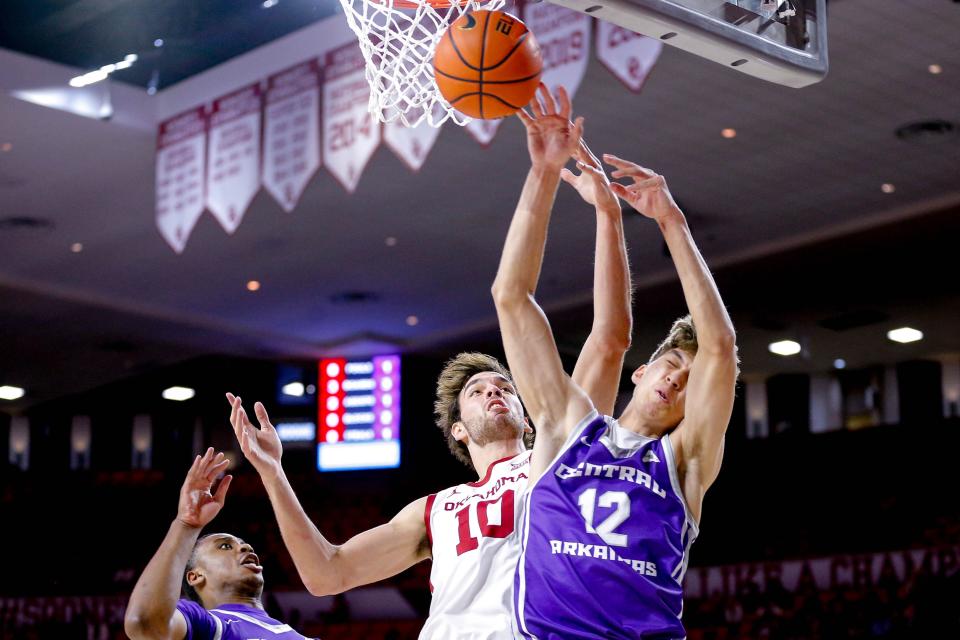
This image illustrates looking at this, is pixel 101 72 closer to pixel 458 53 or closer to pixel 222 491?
pixel 222 491

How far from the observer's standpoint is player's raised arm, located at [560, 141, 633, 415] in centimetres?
354

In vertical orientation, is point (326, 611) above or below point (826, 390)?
below

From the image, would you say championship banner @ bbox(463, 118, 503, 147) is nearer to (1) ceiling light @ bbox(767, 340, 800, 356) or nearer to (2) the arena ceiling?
(2) the arena ceiling

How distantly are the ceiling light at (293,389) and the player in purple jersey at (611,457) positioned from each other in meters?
17.5

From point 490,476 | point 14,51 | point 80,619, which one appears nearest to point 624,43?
point 490,476

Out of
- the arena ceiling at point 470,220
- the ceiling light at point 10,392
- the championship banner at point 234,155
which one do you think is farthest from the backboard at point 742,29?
the ceiling light at point 10,392

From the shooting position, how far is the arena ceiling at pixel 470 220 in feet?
31.7

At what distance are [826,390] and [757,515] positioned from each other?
3.32m

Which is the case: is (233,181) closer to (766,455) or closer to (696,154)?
(696,154)

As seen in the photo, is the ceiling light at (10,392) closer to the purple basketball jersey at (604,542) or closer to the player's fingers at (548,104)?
the player's fingers at (548,104)

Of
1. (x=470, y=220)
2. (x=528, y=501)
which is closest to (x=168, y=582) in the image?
(x=528, y=501)

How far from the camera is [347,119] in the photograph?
909 centimetres

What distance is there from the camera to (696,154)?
10.8 meters

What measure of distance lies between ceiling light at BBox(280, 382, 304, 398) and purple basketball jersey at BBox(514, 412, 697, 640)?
57.9ft
